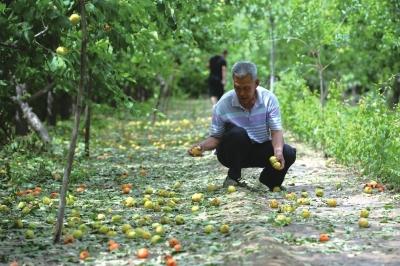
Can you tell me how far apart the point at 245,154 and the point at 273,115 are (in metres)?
0.51

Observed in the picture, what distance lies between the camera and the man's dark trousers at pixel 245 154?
6840 millimetres

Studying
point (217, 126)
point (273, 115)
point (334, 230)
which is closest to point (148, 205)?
point (217, 126)

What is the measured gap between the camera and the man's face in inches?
259

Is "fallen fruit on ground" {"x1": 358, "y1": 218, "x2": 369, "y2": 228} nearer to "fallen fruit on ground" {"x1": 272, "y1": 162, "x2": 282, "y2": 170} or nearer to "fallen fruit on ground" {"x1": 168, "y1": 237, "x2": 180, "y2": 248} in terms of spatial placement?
"fallen fruit on ground" {"x1": 272, "y1": 162, "x2": 282, "y2": 170}

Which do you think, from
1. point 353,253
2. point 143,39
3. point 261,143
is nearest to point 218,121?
point 261,143

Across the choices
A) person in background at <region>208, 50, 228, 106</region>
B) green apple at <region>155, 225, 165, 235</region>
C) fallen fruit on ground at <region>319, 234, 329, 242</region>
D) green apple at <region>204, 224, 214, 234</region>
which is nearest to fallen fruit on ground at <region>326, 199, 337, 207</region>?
fallen fruit on ground at <region>319, 234, 329, 242</region>

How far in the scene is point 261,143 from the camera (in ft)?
22.9

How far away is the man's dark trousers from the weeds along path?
0.69 ft

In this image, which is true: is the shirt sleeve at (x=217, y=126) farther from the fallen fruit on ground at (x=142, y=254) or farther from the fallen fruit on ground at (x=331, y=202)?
the fallen fruit on ground at (x=142, y=254)

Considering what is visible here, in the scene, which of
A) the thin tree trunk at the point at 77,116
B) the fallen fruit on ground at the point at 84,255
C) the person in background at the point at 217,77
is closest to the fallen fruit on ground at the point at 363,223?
the fallen fruit on ground at the point at 84,255

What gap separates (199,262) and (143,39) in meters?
4.23

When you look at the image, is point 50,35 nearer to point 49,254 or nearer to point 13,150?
point 49,254

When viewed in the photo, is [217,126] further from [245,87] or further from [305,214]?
[305,214]

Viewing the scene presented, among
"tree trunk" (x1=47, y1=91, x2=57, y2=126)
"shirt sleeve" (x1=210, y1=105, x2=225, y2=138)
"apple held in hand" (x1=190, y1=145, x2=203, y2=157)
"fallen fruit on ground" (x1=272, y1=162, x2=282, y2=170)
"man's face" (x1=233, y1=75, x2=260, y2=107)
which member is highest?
"man's face" (x1=233, y1=75, x2=260, y2=107)
